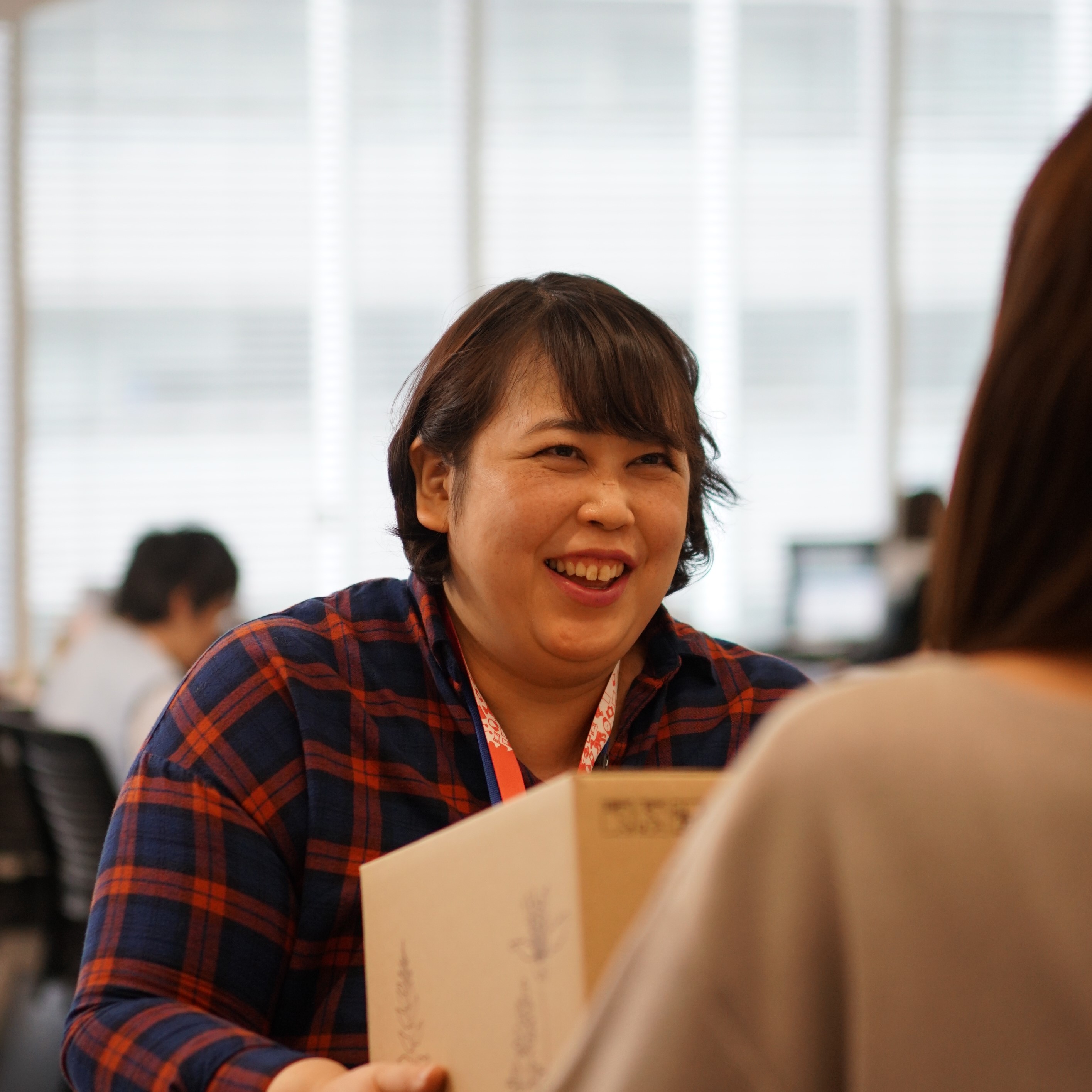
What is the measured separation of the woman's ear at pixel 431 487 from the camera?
4.49 ft

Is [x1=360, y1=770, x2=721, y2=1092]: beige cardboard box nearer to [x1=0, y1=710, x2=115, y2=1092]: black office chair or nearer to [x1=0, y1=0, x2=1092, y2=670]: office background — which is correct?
[x1=0, y1=710, x2=115, y2=1092]: black office chair

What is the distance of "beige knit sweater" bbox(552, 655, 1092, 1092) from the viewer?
1.66 feet

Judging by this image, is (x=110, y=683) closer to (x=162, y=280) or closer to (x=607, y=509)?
(x=607, y=509)

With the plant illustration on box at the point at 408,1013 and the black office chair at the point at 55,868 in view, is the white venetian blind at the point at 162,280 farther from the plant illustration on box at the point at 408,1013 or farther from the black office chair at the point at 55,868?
the plant illustration on box at the point at 408,1013

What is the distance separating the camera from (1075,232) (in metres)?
0.55

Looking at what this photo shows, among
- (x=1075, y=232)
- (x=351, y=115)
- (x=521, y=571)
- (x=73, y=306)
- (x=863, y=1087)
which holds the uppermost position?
(x=351, y=115)

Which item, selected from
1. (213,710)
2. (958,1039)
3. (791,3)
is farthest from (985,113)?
(958,1039)

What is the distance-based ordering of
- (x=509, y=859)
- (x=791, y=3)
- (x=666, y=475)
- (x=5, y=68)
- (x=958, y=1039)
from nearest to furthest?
Result: (x=958, y=1039) < (x=509, y=859) < (x=666, y=475) < (x=5, y=68) < (x=791, y=3)

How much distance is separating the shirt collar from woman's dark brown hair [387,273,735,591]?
43 mm

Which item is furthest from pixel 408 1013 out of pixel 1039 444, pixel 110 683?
pixel 110 683

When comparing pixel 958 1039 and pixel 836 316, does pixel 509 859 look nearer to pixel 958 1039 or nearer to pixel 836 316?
pixel 958 1039

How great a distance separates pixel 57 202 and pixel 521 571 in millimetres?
4718

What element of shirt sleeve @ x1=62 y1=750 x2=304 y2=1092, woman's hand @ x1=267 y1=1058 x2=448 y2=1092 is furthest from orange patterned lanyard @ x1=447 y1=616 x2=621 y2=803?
woman's hand @ x1=267 y1=1058 x2=448 y2=1092

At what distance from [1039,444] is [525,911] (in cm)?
41
